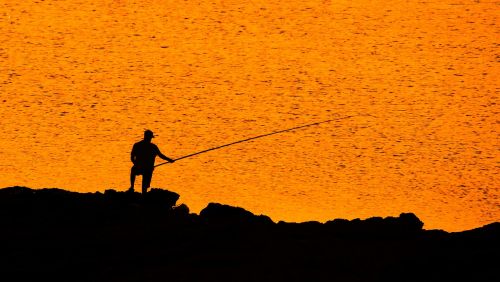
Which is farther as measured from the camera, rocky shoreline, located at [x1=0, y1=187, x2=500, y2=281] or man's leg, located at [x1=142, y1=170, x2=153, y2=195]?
man's leg, located at [x1=142, y1=170, x2=153, y2=195]

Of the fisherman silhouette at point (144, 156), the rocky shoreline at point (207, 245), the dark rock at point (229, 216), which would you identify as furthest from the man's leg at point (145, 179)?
the dark rock at point (229, 216)

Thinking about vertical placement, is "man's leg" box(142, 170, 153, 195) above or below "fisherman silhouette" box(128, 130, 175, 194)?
below

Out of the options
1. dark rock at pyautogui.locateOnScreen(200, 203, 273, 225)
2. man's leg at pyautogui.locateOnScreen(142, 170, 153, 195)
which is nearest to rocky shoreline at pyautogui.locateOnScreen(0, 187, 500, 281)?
dark rock at pyautogui.locateOnScreen(200, 203, 273, 225)

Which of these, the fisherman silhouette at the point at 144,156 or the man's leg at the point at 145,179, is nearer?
the fisherman silhouette at the point at 144,156

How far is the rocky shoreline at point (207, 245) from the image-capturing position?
10.2 metres

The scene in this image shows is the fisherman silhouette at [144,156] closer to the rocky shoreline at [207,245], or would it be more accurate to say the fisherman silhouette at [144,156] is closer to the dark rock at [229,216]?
the rocky shoreline at [207,245]

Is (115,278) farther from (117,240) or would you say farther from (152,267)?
(117,240)

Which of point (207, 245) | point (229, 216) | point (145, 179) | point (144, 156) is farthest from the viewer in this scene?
point (145, 179)

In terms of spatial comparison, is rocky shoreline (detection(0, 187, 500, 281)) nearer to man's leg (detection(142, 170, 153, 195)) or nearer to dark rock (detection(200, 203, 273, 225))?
dark rock (detection(200, 203, 273, 225))

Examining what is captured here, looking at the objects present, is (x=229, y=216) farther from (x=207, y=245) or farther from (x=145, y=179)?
(x=207, y=245)

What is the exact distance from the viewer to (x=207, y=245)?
11.8m

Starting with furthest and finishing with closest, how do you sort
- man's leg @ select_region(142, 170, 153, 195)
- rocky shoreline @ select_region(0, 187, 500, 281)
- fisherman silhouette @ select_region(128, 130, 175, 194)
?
man's leg @ select_region(142, 170, 153, 195) < fisherman silhouette @ select_region(128, 130, 175, 194) < rocky shoreline @ select_region(0, 187, 500, 281)

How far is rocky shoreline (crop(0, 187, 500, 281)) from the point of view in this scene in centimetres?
1016

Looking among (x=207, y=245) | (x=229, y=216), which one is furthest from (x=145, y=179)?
(x=207, y=245)
